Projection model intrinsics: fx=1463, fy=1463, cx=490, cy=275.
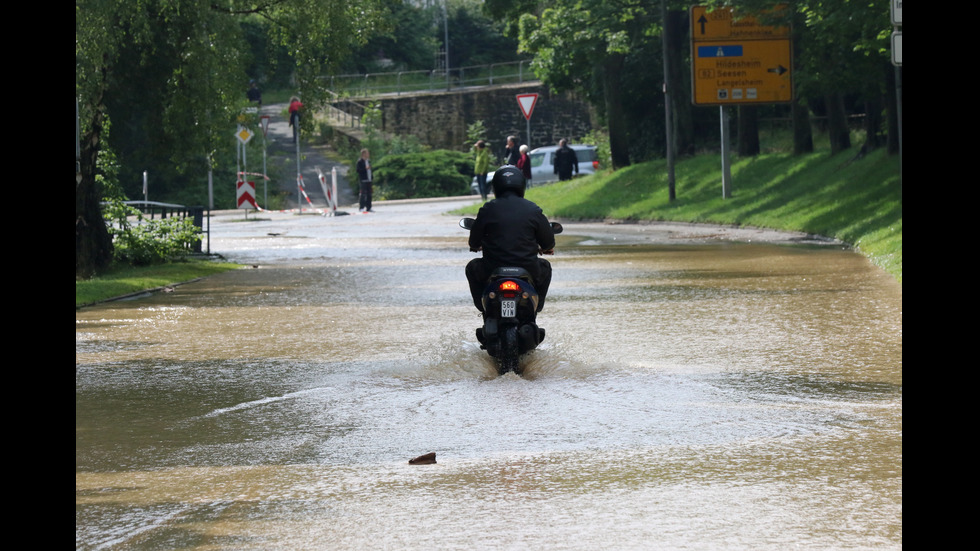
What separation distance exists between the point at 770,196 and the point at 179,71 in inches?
651

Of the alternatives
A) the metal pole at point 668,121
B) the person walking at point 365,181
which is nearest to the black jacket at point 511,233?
the metal pole at point 668,121

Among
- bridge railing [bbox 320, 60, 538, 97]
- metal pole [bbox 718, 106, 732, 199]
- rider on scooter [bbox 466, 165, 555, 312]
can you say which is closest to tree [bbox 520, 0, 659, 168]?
metal pole [bbox 718, 106, 732, 199]

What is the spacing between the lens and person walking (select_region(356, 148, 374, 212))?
4356 cm

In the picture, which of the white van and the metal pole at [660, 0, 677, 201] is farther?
the white van

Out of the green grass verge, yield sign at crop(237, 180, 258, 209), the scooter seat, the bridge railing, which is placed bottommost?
the green grass verge

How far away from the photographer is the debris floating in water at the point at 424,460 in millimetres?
7148

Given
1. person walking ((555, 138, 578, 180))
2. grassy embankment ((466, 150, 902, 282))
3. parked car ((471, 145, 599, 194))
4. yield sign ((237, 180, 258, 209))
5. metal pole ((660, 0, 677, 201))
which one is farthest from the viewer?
parked car ((471, 145, 599, 194))

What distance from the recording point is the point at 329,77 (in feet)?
73.0

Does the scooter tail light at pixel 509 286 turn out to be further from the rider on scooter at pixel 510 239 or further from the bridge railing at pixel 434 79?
the bridge railing at pixel 434 79

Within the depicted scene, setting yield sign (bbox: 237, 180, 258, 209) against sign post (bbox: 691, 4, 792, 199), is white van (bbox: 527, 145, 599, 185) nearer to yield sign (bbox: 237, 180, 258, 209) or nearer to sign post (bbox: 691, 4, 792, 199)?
yield sign (bbox: 237, 180, 258, 209)

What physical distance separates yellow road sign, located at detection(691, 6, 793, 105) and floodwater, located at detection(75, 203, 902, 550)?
58.6 ft
